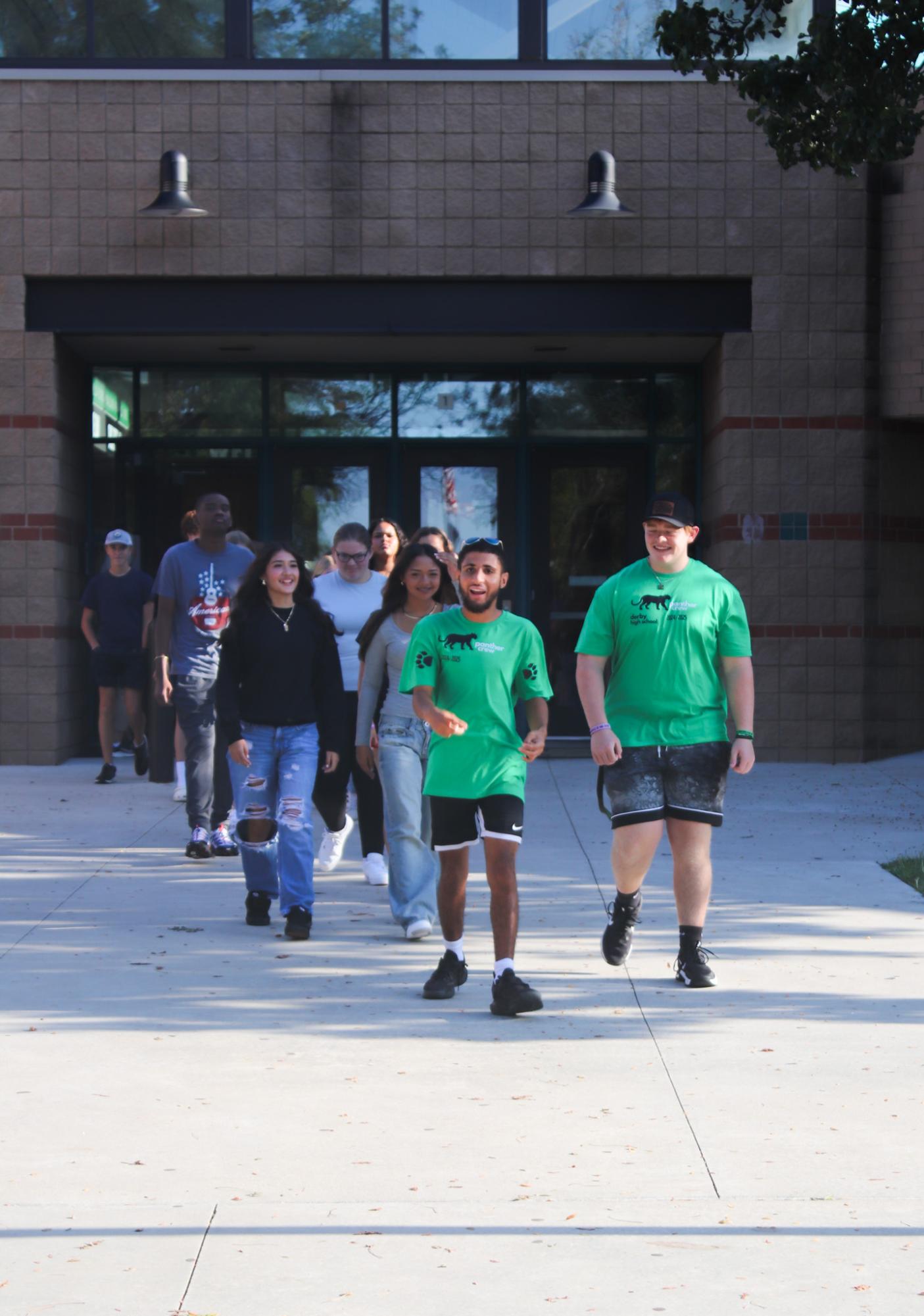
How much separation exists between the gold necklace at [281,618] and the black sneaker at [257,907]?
123 centimetres

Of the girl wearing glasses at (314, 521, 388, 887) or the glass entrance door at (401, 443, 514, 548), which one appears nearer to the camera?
the girl wearing glasses at (314, 521, 388, 887)

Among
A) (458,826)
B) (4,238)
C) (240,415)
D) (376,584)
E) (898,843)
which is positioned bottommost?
(898,843)

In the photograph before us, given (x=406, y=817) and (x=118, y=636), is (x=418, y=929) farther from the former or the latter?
(x=118, y=636)

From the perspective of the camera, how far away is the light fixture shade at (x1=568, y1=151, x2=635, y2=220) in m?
14.1

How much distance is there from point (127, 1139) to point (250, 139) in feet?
36.7

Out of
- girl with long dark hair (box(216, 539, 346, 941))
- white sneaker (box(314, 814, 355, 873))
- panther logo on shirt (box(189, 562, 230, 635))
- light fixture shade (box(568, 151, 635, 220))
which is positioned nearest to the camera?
girl with long dark hair (box(216, 539, 346, 941))

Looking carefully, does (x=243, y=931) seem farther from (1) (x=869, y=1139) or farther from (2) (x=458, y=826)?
(1) (x=869, y=1139)

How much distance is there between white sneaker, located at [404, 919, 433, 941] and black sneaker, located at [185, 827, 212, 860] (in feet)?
8.25

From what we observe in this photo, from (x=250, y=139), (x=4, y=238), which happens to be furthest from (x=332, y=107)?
(x=4, y=238)

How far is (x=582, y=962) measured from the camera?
7.34 m

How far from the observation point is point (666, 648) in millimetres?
6820

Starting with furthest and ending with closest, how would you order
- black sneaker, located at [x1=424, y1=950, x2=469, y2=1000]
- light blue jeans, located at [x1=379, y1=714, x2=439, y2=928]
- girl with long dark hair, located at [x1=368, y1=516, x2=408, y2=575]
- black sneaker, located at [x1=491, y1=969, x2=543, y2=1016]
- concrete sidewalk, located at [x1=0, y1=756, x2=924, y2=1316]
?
girl with long dark hair, located at [x1=368, y1=516, x2=408, y2=575] → light blue jeans, located at [x1=379, y1=714, x2=439, y2=928] → black sneaker, located at [x1=424, y1=950, x2=469, y2=1000] → black sneaker, located at [x1=491, y1=969, x2=543, y2=1016] → concrete sidewalk, located at [x1=0, y1=756, x2=924, y2=1316]

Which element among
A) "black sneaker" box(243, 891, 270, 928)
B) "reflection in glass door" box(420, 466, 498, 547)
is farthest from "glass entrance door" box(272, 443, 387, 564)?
"black sneaker" box(243, 891, 270, 928)

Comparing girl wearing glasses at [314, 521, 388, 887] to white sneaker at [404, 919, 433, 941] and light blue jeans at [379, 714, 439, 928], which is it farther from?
white sneaker at [404, 919, 433, 941]
